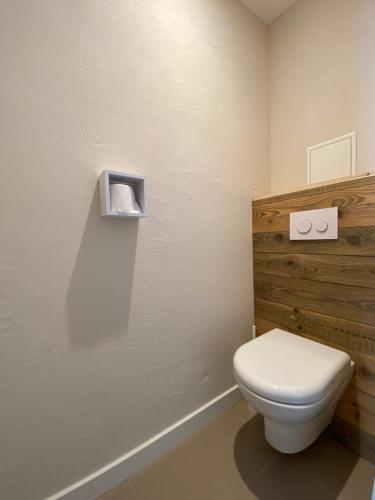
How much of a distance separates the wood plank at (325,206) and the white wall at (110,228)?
149 mm

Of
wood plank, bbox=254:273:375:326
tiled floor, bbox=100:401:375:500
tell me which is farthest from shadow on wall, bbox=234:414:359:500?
wood plank, bbox=254:273:375:326

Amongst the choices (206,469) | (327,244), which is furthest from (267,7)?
(206,469)

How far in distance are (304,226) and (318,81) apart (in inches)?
32.4

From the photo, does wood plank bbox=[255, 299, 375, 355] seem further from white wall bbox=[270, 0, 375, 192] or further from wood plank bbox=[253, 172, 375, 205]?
white wall bbox=[270, 0, 375, 192]

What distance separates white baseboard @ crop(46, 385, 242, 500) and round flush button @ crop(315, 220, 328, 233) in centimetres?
99

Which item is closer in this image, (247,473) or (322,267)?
(247,473)

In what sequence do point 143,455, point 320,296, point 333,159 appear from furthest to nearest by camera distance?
point 333,159
point 320,296
point 143,455

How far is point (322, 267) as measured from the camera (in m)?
1.06

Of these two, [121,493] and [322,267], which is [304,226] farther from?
[121,493]

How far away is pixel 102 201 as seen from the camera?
32.0 inches

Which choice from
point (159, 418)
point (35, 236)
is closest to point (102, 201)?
point (35, 236)

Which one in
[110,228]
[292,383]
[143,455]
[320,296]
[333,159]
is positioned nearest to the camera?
[292,383]

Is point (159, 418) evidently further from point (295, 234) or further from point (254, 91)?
point (254, 91)

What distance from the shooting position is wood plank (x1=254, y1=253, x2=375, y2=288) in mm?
927
